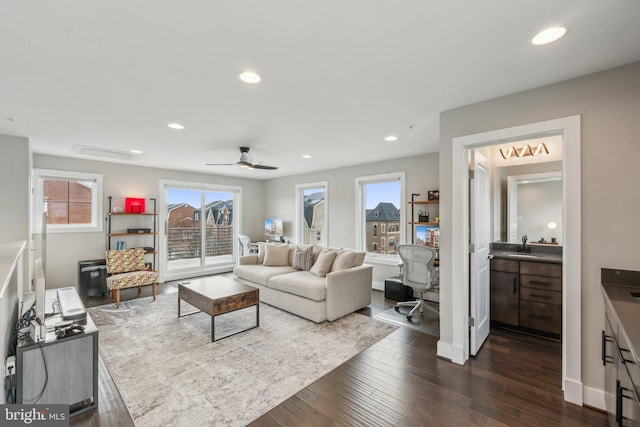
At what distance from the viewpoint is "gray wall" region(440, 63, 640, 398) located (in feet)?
6.35

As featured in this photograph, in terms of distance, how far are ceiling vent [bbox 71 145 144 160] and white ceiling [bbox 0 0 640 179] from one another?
3.12 ft

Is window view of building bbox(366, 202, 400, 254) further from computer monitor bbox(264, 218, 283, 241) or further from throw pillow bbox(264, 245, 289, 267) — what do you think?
computer monitor bbox(264, 218, 283, 241)

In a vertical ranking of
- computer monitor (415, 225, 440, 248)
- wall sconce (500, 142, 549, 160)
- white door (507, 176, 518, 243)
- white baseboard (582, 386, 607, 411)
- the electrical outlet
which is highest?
wall sconce (500, 142, 549, 160)

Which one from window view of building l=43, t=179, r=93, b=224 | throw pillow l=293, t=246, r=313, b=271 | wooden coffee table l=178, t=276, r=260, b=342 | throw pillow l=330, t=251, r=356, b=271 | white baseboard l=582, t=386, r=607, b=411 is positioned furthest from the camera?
window view of building l=43, t=179, r=93, b=224

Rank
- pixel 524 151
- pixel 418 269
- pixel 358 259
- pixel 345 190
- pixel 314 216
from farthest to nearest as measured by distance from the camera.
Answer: pixel 314 216 < pixel 345 190 < pixel 358 259 < pixel 418 269 < pixel 524 151

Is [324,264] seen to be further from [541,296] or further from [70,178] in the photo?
[70,178]

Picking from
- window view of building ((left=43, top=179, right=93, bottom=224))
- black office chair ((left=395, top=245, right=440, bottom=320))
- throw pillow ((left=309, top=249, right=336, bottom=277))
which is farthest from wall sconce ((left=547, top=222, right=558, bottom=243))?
window view of building ((left=43, top=179, right=93, bottom=224))

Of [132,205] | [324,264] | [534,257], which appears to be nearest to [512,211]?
[534,257]

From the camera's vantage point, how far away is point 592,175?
205 centimetres

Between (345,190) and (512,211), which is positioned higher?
(345,190)

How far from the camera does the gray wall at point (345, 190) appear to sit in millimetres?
4844

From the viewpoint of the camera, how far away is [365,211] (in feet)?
18.7

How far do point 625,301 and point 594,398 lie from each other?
1.00m

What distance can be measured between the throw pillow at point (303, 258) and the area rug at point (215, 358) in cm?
87
